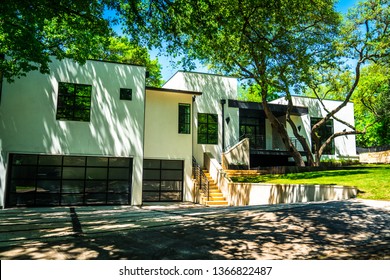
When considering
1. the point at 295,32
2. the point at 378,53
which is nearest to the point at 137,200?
Result: the point at 295,32

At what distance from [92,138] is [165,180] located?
540cm

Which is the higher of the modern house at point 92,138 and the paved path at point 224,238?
the modern house at point 92,138

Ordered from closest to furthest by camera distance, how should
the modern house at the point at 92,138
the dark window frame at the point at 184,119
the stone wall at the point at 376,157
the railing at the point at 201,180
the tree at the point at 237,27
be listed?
1. the tree at the point at 237,27
2. the modern house at the point at 92,138
3. the railing at the point at 201,180
4. the dark window frame at the point at 184,119
5. the stone wall at the point at 376,157

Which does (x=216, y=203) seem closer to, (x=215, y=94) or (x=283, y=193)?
(x=283, y=193)

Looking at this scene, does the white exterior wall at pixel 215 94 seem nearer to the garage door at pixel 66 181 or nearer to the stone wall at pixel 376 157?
the garage door at pixel 66 181

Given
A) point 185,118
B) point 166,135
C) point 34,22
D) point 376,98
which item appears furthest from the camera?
point 376,98

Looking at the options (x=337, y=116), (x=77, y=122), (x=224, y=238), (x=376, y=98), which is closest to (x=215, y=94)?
(x=77, y=122)

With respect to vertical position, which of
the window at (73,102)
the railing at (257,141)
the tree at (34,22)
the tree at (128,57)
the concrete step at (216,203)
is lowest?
the concrete step at (216,203)

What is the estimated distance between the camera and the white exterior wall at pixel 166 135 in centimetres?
1617

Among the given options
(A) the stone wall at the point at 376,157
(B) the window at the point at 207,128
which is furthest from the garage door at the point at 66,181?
(A) the stone wall at the point at 376,157

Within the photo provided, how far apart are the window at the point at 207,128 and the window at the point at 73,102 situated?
820cm

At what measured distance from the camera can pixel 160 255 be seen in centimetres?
448

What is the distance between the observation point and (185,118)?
17344 millimetres

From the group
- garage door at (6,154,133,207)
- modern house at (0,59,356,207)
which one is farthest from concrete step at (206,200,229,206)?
garage door at (6,154,133,207)
